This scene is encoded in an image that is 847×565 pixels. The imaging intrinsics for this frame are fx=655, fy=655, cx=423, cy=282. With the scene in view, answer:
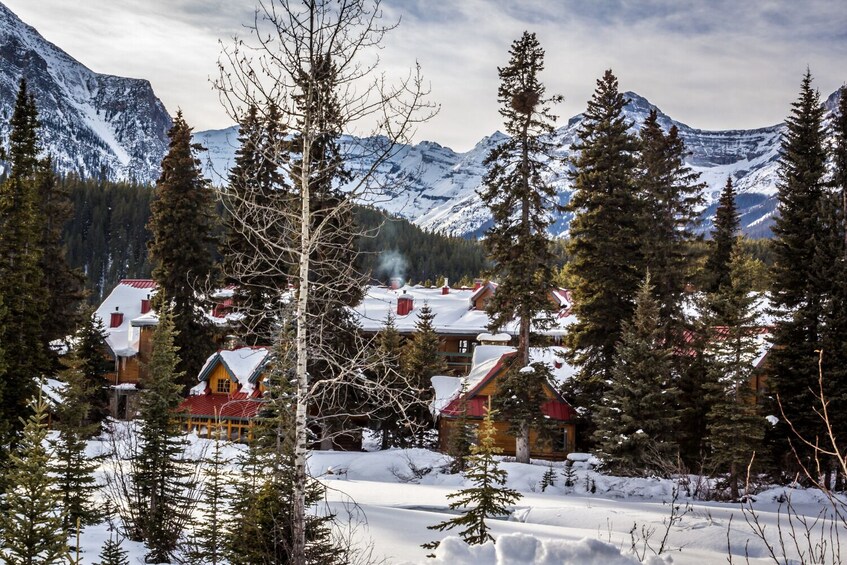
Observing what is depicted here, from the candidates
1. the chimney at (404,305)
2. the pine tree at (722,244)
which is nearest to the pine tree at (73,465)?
the pine tree at (722,244)

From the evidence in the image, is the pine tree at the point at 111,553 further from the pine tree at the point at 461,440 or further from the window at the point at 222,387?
the window at the point at 222,387

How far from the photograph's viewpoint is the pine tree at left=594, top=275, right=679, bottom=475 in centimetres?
2294

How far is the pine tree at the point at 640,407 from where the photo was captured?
2294 cm

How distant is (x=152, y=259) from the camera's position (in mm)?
32312

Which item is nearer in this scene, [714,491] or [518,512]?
[518,512]

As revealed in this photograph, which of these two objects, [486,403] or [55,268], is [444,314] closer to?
[486,403]

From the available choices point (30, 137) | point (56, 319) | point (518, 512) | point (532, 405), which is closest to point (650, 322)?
point (532, 405)

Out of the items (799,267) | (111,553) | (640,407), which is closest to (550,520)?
(640,407)

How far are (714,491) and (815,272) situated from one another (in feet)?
32.4

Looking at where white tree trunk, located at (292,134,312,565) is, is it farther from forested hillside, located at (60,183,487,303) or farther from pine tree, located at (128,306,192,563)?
forested hillside, located at (60,183,487,303)

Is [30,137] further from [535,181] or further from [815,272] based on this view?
[815,272]

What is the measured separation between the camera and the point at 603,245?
27.1 metres

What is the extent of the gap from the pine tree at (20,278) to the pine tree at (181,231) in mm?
5960

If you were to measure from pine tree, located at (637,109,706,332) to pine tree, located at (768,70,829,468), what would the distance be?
3470mm
